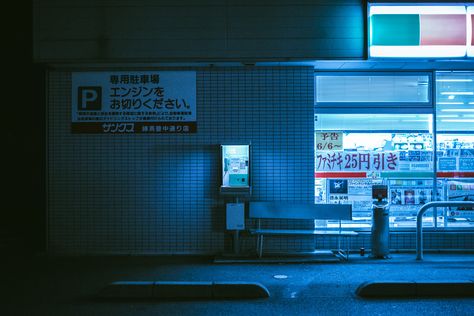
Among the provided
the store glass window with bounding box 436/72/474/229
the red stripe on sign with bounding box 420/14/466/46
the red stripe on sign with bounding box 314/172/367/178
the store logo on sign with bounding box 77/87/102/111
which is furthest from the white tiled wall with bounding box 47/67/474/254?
the store glass window with bounding box 436/72/474/229

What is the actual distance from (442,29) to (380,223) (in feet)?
12.0

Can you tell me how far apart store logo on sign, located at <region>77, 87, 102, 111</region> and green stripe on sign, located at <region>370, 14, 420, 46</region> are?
5224 millimetres

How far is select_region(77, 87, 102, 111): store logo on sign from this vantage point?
936 centimetres

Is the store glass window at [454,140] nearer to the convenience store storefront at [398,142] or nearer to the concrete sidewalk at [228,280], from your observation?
the convenience store storefront at [398,142]

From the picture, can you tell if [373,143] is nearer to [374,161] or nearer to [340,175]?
[374,161]

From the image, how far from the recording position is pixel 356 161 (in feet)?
31.6

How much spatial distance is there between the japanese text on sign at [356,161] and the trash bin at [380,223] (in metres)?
0.97

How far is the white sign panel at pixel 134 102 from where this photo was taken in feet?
30.6

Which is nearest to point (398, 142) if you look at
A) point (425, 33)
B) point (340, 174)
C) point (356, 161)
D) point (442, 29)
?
point (356, 161)

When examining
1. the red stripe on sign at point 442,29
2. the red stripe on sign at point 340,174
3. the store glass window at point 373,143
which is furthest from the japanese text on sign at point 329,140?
the red stripe on sign at point 442,29

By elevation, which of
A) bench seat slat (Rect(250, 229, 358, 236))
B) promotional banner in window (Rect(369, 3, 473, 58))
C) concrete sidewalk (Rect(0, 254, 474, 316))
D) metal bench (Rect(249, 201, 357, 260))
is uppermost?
promotional banner in window (Rect(369, 3, 473, 58))

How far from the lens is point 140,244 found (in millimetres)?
9367

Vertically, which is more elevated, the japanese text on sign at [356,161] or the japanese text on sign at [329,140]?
the japanese text on sign at [329,140]

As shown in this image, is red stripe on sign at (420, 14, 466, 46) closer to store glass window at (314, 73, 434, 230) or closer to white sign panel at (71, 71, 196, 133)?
store glass window at (314, 73, 434, 230)
